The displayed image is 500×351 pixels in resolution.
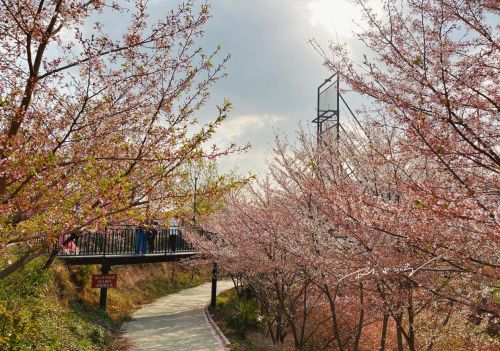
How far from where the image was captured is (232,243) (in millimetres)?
14031

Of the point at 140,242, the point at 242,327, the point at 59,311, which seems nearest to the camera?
the point at 59,311

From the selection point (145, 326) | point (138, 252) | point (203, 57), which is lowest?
point (145, 326)

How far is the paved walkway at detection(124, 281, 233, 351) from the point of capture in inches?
447

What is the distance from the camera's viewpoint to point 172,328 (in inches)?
542

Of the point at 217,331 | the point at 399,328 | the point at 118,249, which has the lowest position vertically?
the point at 217,331

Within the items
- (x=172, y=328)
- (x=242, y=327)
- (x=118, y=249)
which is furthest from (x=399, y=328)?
(x=118, y=249)

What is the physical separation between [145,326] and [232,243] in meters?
4.36

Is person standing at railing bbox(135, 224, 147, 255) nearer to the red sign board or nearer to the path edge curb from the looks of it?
the red sign board

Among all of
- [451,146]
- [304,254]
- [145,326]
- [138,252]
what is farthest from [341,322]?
[451,146]

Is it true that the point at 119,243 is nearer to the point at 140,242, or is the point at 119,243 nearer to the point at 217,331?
the point at 140,242

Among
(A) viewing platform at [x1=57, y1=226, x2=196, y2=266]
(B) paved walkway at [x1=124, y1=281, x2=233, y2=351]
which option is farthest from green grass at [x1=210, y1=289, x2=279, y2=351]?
(A) viewing platform at [x1=57, y1=226, x2=196, y2=266]

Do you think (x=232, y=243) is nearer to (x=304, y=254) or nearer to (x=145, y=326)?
(x=145, y=326)

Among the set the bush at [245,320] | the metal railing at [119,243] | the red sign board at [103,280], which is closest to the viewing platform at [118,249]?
the metal railing at [119,243]

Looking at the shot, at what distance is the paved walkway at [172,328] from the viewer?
11344 mm
